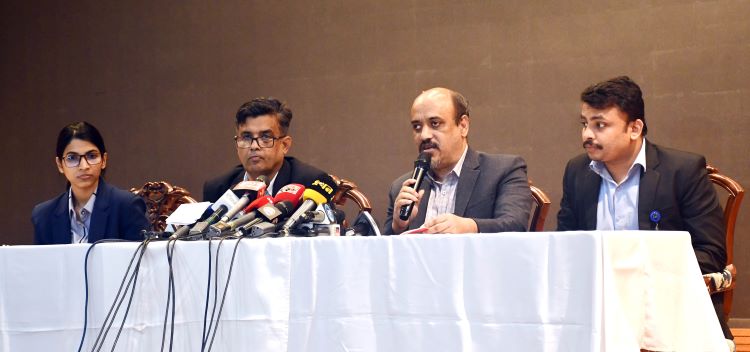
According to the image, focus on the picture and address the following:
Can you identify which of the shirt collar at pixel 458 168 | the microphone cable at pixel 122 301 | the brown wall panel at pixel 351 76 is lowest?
the microphone cable at pixel 122 301

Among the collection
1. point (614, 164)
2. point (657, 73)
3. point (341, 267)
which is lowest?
point (341, 267)

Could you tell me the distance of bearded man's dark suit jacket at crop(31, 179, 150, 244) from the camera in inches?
131

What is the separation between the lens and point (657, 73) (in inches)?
158

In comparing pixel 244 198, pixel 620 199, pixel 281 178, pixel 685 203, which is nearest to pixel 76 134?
pixel 281 178

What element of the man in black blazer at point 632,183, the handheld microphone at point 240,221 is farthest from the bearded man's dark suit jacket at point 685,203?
the handheld microphone at point 240,221

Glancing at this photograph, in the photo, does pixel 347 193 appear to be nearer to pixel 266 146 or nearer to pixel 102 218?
pixel 266 146

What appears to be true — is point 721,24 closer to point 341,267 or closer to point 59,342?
point 341,267

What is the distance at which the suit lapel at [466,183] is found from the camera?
10.0 feet

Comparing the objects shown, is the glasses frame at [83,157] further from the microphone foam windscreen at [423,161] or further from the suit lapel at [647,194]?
the suit lapel at [647,194]

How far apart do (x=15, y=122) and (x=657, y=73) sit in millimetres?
3654

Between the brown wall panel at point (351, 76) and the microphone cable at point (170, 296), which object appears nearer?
the microphone cable at point (170, 296)

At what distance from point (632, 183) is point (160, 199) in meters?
2.07

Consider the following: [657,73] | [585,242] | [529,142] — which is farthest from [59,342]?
[657,73]

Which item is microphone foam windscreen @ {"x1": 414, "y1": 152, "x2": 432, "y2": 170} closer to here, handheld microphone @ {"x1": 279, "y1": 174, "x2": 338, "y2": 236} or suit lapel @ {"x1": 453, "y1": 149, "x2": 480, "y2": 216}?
suit lapel @ {"x1": 453, "y1": 149, "x2": 480, "y2": 216}
